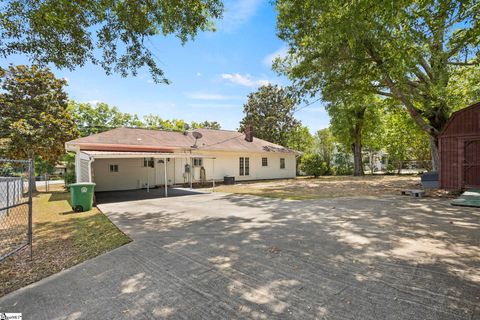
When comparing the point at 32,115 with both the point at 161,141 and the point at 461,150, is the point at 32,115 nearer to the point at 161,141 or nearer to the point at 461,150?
the point at 161,141

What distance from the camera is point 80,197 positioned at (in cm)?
901

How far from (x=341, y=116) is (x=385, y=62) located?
15.7 metres

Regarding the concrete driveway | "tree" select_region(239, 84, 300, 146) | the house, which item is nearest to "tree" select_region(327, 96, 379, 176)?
the house

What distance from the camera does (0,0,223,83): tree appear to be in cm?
634

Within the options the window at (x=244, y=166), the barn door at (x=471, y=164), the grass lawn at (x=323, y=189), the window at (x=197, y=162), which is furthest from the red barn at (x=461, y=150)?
the window at (x=197, y=162)

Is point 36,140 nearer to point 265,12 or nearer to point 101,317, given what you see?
point 265,12

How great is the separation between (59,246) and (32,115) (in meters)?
16.3

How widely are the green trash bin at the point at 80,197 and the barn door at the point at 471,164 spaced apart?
15538 millimetres

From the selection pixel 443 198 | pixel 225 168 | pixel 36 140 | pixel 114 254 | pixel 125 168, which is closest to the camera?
pixel 114 254

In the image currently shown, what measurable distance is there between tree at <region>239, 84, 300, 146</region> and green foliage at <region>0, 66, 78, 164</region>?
22396mm

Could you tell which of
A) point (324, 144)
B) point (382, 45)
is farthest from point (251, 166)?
point (324, 144)

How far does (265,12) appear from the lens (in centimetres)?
1028

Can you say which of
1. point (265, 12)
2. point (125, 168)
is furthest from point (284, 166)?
point (265, 12)

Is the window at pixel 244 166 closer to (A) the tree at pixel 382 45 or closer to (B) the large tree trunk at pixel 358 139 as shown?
(A) the tree at pixel 382 45
